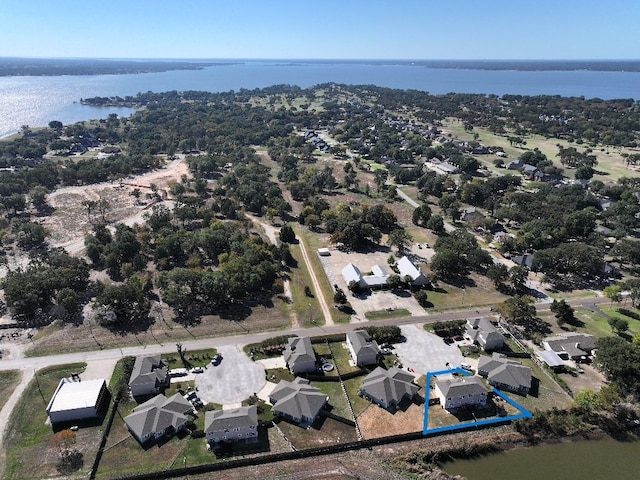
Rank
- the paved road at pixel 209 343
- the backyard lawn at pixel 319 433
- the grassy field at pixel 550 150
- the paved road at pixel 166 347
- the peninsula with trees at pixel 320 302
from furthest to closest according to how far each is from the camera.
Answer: the grassy field at pixel 550 150, the paved road at pixel 209 343, the paved road at pixel 166 347, the peninsula with trees at pixel 320 302, the backyard lawn at pixel 319 433

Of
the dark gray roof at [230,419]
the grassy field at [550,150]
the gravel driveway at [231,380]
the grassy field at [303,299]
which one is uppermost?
the grassy field at [550,150]

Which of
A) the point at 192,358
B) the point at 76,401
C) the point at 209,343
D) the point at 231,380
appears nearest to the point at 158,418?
the point at 231,380

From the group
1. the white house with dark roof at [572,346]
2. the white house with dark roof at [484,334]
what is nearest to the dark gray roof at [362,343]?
the white house with dark roof at [484,334]

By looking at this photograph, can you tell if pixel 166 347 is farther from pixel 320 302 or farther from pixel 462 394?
pixel 462 394

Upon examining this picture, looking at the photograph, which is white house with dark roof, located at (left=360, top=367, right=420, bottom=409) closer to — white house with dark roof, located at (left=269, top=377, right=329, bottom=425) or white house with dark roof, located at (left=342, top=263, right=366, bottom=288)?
white house with dark roof, located at (left=269, top=377, right=329, bottom=425)

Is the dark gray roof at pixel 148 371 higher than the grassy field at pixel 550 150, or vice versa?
the grassy field at pixel 550 150

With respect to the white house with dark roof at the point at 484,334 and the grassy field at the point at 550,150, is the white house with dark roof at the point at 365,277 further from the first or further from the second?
the grassy field at the point at 550,150

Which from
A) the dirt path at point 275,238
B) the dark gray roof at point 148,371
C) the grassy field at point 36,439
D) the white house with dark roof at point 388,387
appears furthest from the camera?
the dirt path at point 275,238
